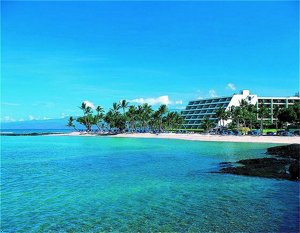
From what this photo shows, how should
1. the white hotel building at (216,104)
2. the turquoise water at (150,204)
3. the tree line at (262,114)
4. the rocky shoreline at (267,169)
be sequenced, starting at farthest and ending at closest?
the white hotel building at (216,104) → the tree line at (262,114) → the rocky shoreline at (267,169) → the turquoise water at (150,204)

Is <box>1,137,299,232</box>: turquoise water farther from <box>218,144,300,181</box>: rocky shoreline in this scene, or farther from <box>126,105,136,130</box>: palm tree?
<box>126,105,136,130</box>: palm tree

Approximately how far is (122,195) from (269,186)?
31.4 ft

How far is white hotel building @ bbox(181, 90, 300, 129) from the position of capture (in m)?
140

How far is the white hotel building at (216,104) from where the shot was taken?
5511 inches

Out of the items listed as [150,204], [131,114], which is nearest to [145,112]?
[131,114]

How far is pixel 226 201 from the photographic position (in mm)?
16438

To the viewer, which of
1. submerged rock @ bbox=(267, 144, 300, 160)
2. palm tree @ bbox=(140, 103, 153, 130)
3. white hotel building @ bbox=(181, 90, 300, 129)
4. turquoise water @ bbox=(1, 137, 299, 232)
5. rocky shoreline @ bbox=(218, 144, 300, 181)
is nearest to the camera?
turquoise water @ bbox=(1, 137, 299, 232)

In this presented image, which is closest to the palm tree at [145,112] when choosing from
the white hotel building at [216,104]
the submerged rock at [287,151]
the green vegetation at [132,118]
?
the green vegetation at [132,118]

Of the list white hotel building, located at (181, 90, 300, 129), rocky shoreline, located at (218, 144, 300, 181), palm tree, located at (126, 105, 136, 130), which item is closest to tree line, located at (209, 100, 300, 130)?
white hotel building, located at (181, 90, 300, 129)

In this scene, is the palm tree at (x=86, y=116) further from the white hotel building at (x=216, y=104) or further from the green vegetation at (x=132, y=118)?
the white hotel building at (x=216, y=104)

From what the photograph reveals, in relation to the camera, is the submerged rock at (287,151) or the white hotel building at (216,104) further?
the white hotel building at (216,104)

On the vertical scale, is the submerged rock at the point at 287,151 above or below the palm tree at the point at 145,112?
below

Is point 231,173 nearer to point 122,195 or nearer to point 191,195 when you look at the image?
point 191,195

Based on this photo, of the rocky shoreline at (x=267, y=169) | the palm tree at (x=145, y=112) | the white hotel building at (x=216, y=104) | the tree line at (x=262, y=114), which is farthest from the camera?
the white hotel building at (x=216, y=104)
